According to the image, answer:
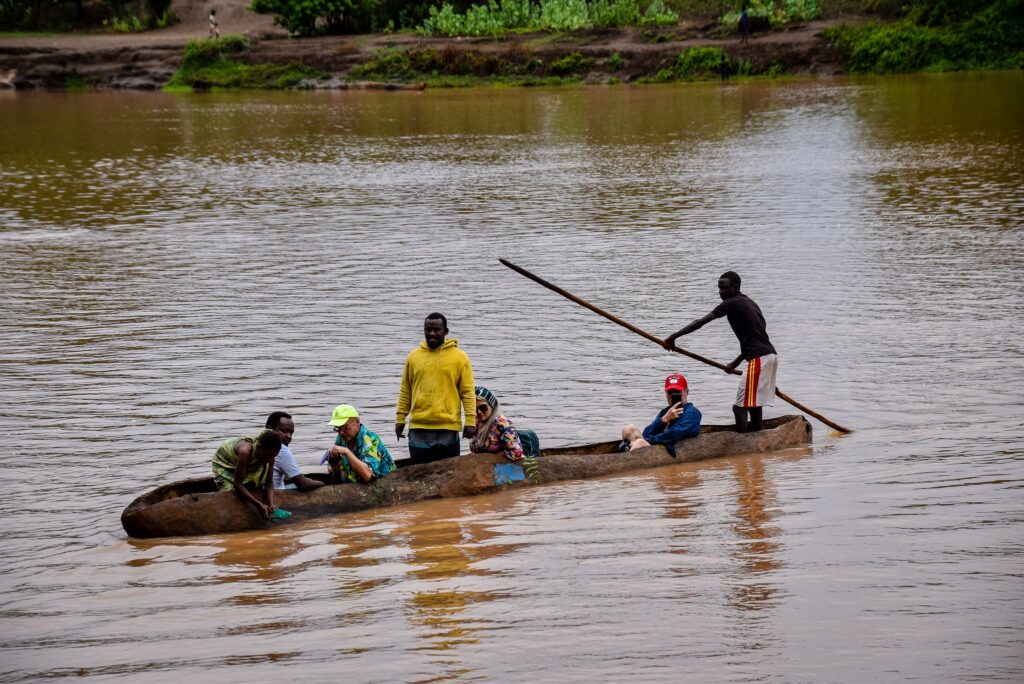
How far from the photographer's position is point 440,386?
8.22 meters

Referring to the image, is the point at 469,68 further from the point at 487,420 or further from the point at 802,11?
the point at 487,420

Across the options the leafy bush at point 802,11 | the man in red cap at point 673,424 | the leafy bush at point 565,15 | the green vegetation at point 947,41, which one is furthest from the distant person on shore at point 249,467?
the leafy bush at point 565,15

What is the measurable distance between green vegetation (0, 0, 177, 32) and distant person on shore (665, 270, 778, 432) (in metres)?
47.3

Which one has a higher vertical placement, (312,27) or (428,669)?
(312,27)

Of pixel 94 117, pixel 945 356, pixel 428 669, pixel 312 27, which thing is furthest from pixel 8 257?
pixel 312 27

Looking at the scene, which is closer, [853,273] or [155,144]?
[853,273]

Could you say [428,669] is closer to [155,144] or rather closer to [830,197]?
[830,197]

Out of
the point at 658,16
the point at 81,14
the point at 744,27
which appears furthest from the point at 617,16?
the point at 81,14

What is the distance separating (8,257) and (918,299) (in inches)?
476

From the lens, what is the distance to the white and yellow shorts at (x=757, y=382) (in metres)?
9.30

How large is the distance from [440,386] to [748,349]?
2535 mm

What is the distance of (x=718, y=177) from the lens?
2312cm

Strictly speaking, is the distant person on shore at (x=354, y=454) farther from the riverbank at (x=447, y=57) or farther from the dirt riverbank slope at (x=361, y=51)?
the dirt riverbank slope at (x=361, y=51)

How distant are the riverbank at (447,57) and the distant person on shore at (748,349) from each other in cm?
3280
